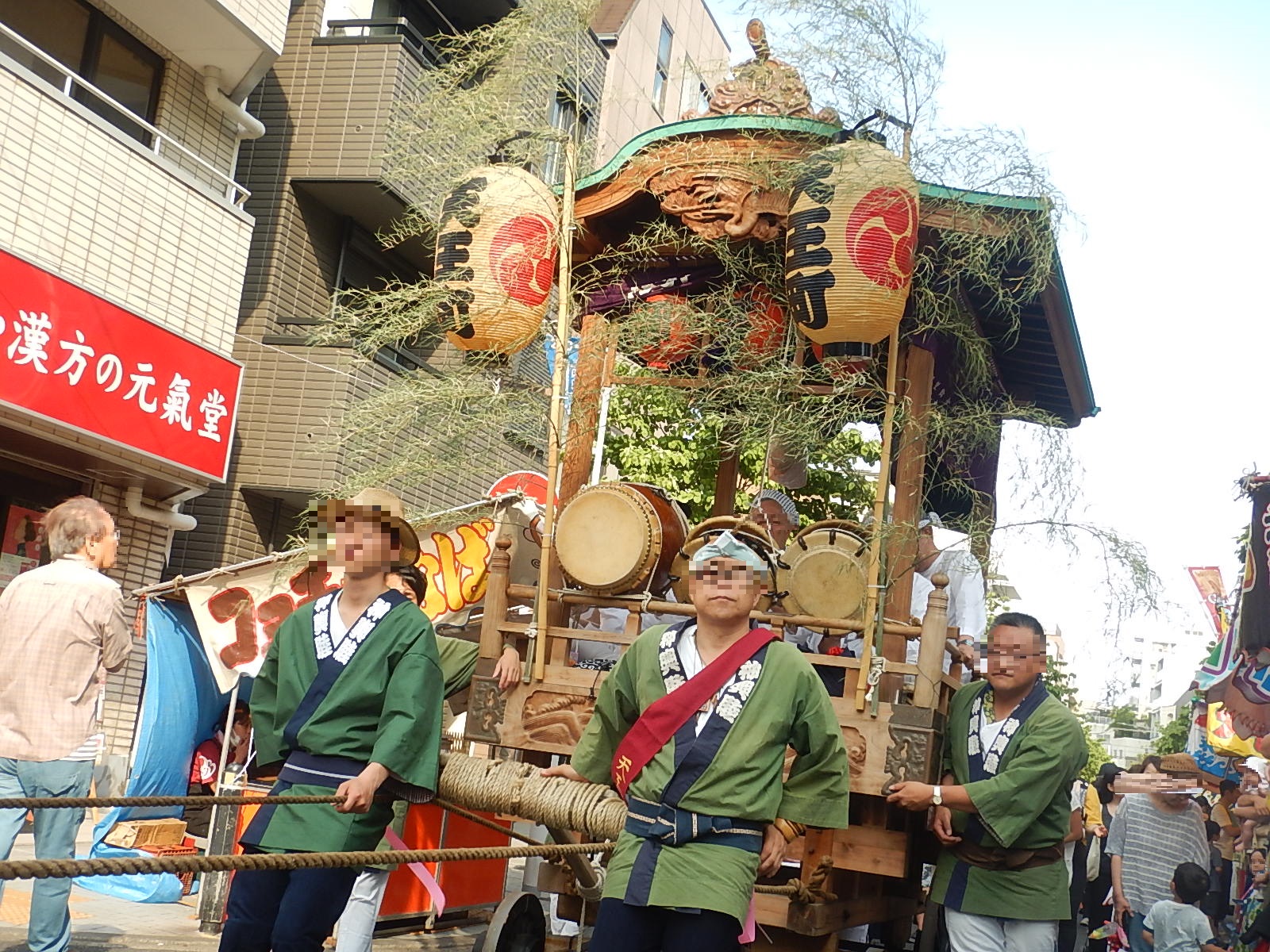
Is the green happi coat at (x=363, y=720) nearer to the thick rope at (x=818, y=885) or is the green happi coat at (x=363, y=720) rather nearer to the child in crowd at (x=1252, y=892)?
the thick rope at (x=818, y=885)

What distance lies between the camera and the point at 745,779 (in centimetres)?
339

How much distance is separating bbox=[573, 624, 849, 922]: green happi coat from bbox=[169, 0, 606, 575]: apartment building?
891 cm

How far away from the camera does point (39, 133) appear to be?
9094 mm

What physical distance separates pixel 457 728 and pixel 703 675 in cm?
640

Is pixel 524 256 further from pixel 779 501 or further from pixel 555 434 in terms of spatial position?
pixel 779 501

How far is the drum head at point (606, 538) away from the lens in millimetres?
5629

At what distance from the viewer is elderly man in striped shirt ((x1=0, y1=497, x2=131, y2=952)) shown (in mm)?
4652

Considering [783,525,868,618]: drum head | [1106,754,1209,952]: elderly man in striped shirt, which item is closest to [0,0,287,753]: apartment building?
[783,525,868,618]: drum head

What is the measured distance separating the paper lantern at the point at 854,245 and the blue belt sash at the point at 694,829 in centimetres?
265

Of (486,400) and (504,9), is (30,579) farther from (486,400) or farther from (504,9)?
(504,9)

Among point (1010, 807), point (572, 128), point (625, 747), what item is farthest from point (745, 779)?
point (572, 128)

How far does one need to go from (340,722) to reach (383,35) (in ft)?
39.2

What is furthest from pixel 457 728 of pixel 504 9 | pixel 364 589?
pixel 504 9

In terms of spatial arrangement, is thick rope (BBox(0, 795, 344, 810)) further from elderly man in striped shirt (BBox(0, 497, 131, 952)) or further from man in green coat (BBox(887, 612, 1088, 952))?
man in green coat (BBox(887, 612, 1088, 952))
